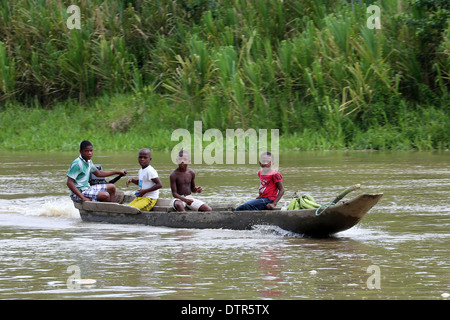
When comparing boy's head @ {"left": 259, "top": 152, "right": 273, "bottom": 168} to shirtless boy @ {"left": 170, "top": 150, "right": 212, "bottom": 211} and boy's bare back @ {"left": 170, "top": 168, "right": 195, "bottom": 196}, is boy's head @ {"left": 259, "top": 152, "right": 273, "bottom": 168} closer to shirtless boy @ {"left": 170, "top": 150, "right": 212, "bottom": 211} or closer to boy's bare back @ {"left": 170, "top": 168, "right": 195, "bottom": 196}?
shirtless boy @ {"left": 170, "top": 150, "right": 212, "bottom": 211}

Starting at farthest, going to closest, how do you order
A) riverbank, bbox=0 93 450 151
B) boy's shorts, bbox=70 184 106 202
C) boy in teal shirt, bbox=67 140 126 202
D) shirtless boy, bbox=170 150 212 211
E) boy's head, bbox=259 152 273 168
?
riverbank, bbox=0 93 450 151 → boy's shorts, bbox=70 184 106 202 → boy in teal shirt, bbox=67 140 126 202 → shirtless boy, bbox=170 150 212 211 → boy's head, bbox=259 152 273 168

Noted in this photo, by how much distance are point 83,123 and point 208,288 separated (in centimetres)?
1697

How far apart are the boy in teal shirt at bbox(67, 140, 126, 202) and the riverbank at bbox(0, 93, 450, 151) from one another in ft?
30.3

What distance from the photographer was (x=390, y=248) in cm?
771

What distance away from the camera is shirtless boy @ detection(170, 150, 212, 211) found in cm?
943

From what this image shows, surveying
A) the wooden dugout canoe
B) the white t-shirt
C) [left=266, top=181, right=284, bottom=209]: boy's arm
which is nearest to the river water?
the wooden dugout canoe

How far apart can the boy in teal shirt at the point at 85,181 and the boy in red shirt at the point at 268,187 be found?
1.86m

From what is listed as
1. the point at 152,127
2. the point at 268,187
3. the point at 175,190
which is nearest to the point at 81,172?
the point at 175,190

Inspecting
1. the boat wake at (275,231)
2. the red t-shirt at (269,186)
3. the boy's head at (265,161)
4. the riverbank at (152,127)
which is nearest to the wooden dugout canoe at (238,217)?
the boat wake at (275,231)

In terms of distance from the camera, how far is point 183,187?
9.63 metres

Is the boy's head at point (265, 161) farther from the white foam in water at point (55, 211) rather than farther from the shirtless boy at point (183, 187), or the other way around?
the white foam in water at point (55, 211)

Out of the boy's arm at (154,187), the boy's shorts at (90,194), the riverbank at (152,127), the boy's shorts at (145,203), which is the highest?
the riverbank at (152,127)

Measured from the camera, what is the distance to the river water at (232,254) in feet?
20.1

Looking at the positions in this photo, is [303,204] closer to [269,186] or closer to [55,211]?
[269,186]
